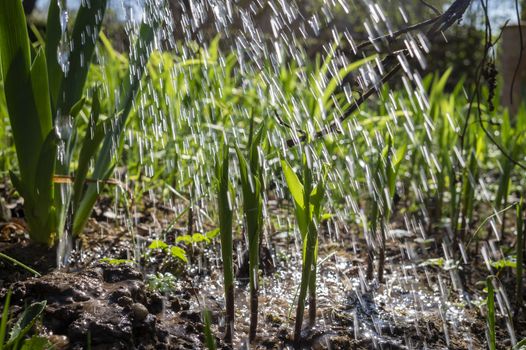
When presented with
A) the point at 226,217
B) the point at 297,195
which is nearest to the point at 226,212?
the point at 226,217

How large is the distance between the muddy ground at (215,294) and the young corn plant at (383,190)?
97mm

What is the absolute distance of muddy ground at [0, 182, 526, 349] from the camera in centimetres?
152

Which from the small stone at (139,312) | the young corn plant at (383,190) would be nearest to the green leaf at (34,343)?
the small stone at (139,312)

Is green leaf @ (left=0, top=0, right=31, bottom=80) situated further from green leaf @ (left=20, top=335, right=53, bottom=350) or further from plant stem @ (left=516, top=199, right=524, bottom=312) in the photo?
plant stem @ (left=516, top=199, right=524, bottom=312)

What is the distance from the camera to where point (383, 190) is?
220 centimetres

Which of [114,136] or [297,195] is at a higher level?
[114,136]

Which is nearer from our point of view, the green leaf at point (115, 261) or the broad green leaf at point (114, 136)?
the green leaf at point (115, 261)

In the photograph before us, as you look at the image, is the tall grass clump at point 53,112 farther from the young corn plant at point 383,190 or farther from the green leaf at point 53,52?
the young corn plant at point 383,190

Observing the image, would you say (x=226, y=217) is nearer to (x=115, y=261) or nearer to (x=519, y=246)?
(x=115, y=261)

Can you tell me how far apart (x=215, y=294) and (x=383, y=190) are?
2.26 feet

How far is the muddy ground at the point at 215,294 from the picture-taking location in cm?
152

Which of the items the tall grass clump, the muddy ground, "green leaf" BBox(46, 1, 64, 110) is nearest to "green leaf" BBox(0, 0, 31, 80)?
the tall grass clump

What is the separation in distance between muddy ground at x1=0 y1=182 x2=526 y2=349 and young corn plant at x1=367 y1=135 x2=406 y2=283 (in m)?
0.10

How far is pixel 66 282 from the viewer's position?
1613mm
